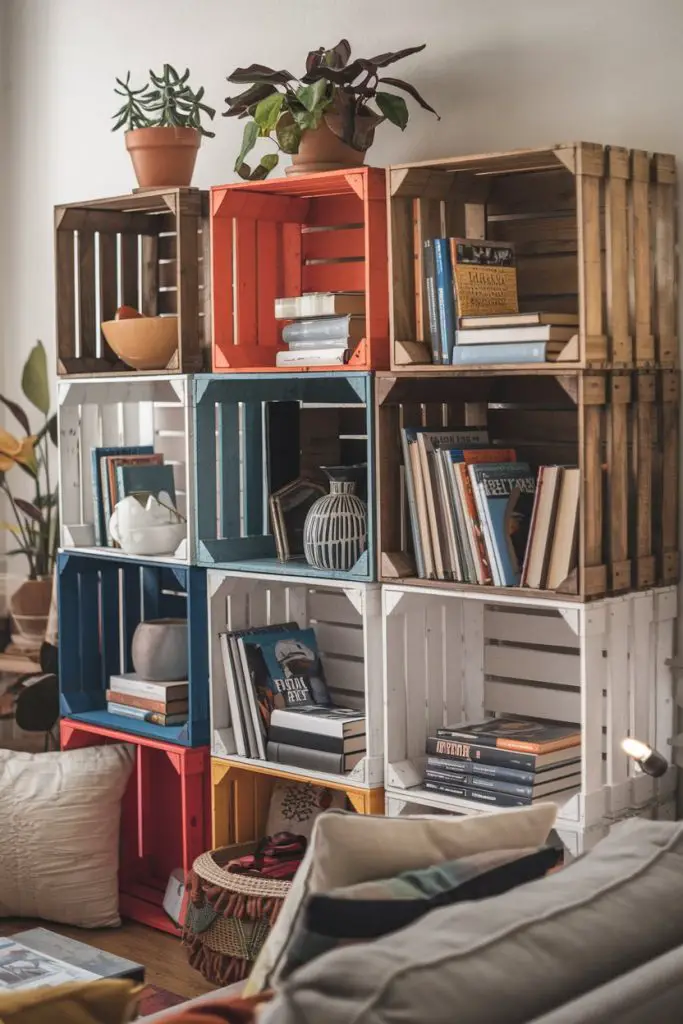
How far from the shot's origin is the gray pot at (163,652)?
3723 mm

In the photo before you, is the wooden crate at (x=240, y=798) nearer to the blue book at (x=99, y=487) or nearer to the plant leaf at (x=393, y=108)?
the blue book at (x=99, y=487)

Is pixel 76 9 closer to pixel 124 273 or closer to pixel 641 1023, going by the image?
pixel 124 273

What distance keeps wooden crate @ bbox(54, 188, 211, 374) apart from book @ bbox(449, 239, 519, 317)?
2.82 ft

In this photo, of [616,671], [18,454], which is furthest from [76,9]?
[616,671]

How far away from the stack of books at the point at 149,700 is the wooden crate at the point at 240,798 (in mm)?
247

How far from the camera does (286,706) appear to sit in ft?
11.3

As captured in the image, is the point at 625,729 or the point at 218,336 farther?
the point at 218,336

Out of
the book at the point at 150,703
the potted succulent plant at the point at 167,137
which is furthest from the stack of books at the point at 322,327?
the book at the point at 150,703

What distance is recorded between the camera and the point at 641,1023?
1.48 meters

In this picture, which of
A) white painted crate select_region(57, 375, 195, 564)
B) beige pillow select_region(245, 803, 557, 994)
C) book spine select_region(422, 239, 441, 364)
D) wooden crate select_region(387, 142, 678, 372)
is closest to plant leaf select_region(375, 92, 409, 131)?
wooden crate select_region(387, 142, 678, 372)

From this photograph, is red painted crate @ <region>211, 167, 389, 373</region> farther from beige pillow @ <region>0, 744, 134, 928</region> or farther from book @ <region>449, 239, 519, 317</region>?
beige pillow @ <region>0, 744, 134, 928</region>

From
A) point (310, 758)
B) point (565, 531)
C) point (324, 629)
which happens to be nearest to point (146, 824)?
point (324, 629)

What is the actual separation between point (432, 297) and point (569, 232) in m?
0.39

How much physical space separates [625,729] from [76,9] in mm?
2721
